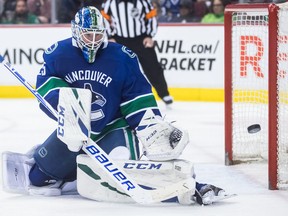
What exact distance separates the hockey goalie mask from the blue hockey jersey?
6cm

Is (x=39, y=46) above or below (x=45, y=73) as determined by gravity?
below

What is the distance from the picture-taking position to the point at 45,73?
13.9 feet

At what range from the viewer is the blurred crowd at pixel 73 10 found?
896cm

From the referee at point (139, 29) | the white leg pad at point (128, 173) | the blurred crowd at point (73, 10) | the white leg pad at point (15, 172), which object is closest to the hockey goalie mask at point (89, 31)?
the white leg pad at point (128, 173)

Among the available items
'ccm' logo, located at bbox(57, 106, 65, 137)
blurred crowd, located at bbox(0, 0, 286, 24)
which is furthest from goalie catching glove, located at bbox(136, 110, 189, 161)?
blurred crowd, located at bbox(0, 0, 286, 24)

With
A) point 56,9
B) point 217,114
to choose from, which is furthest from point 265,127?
point 56,9

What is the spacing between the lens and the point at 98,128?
13.9 ft

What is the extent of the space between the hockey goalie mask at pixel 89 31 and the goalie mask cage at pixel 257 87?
2.68 feet

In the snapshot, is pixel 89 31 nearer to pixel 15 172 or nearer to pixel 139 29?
pixel 15 172

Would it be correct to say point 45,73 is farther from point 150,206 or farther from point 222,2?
point 222,2

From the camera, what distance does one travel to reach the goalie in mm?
3953

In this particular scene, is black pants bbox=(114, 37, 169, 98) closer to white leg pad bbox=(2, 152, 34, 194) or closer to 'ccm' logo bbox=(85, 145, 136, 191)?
white leg pad bbox=(2, 152, 34, 194)

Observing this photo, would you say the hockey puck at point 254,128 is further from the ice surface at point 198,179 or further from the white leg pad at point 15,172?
the white leg pad at point 15,172

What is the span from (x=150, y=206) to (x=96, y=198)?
255mm
